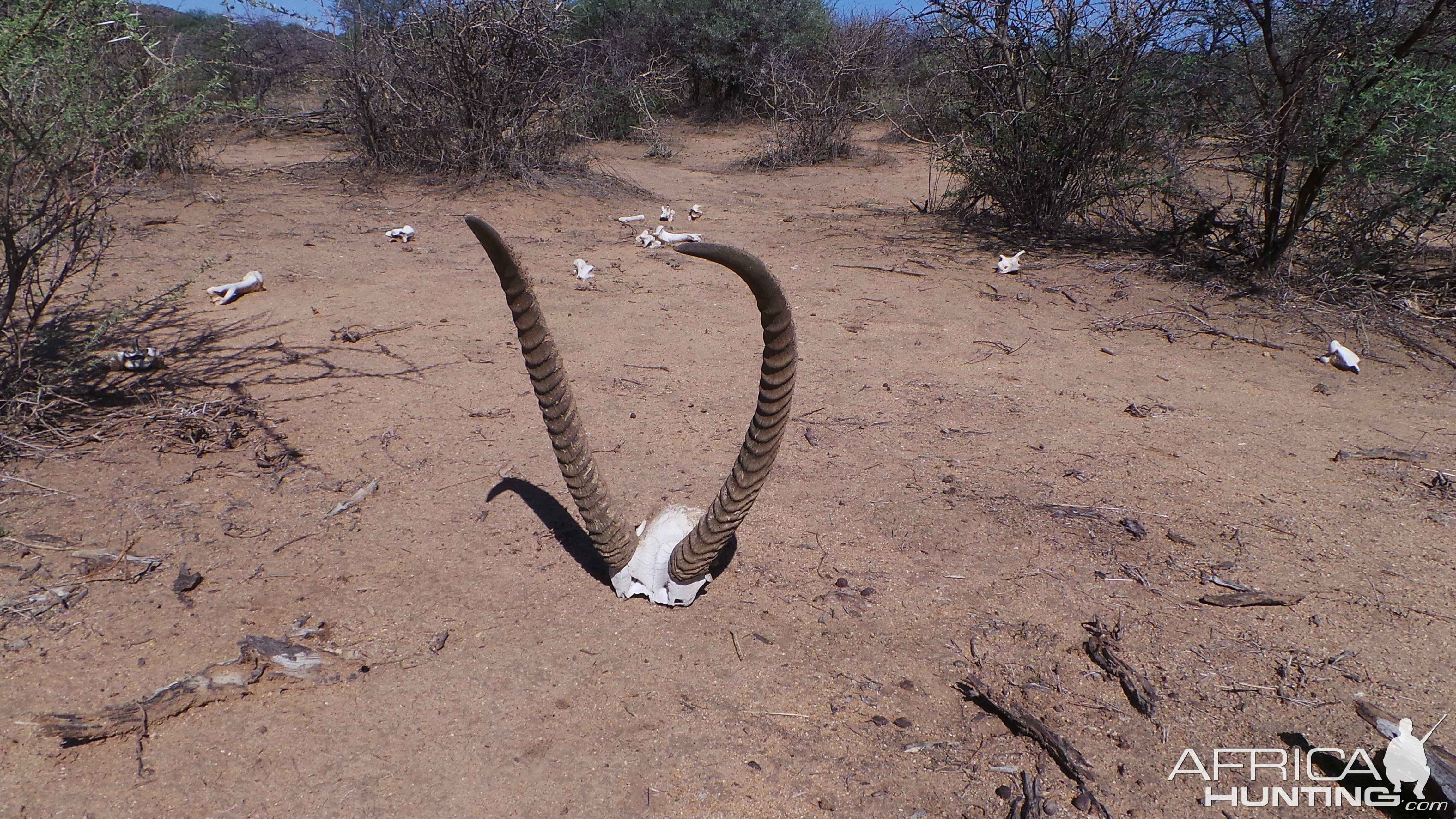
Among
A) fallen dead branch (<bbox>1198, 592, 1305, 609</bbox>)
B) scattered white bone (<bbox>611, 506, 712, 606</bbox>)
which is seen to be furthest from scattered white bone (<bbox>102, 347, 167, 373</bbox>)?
fallen dead branch (<bbox>1198, 592, 1305, 609</bbox>)

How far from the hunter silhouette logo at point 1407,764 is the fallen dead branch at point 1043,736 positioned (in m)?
0.74

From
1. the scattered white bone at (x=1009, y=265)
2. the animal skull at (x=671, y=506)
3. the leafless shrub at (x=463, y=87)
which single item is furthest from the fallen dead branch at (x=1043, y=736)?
the leafless shrub at (x=463, y=87)

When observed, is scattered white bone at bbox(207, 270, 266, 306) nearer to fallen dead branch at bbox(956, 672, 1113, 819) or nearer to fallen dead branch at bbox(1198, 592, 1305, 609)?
fallen dead branch at bbox(956, 672, 1113, 819)

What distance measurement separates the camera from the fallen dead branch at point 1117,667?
2.32 m

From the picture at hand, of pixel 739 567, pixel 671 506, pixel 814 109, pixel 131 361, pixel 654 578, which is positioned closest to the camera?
pixel 654 578

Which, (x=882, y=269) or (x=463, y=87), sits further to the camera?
(x=463, y=87)

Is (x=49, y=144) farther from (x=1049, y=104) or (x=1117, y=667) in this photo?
(x=1049, y=104)

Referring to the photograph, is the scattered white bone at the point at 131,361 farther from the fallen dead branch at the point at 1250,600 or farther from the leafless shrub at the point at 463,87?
the leafless shrub at the point at 463,87

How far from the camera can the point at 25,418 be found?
11.0 feet

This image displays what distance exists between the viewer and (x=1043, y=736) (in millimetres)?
2180

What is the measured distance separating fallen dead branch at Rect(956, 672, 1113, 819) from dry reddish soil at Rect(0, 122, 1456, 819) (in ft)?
0.11

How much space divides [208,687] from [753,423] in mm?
1693

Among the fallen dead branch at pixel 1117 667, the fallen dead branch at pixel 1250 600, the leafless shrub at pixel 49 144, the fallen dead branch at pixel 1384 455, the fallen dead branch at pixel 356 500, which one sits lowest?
the fallen dead branch at pixel 356 500

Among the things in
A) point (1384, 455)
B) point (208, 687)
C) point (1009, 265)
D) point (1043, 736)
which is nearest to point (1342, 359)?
point (1384, 455)
